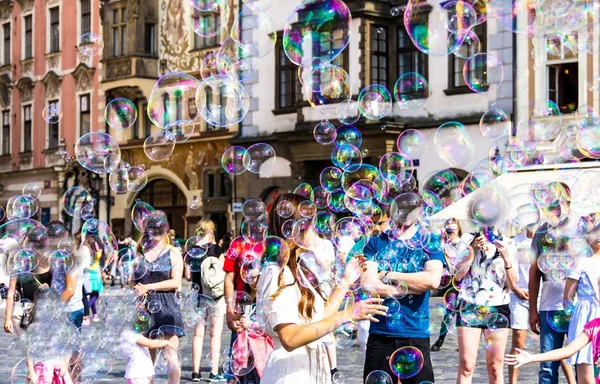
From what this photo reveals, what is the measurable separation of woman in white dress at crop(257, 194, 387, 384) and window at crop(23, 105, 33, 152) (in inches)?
1201

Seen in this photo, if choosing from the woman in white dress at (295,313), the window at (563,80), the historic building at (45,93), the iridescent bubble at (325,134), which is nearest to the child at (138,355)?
the woman in white dress at (295,313)

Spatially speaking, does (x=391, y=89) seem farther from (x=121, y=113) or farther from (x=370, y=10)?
(x=121, y=113)

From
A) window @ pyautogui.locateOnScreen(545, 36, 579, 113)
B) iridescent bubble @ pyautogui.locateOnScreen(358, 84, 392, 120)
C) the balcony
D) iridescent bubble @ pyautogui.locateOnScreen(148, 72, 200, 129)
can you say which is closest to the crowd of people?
iridescent bubble @ pyautogui.locateOnScreen(148, 72, 200, 129)

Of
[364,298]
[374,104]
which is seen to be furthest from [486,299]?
[374,104]

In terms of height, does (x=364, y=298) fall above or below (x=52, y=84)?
below

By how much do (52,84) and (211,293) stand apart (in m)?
24.2

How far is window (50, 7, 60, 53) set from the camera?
32.4 meters

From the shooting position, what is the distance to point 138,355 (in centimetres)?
684

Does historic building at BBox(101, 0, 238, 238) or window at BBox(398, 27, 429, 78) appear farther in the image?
historic building at BBox(101, 0, 238, 238)

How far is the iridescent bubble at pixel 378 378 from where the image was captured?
5547 millimetres

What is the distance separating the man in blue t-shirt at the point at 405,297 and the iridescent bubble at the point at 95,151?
595 cm

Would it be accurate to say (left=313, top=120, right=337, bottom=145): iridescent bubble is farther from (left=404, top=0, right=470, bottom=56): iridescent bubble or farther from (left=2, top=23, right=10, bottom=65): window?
(left=2, top=23, right=10, bottom=65): window

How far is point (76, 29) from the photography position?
1241 inches

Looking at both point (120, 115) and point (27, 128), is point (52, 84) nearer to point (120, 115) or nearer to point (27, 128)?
point (27, 128)
